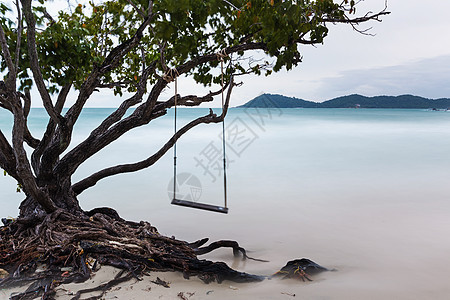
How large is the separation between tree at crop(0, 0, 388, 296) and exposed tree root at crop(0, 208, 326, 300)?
3.5 inches

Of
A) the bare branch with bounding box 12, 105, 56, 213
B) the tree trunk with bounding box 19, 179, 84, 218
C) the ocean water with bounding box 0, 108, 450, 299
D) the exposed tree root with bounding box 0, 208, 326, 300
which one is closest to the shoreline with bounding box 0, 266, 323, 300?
the exposed tree root with bounding box 0, 208, 326, 300

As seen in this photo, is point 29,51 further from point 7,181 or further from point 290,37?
point 7,181

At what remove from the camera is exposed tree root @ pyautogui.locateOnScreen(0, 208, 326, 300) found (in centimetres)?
307

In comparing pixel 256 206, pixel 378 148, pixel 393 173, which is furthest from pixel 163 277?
pixel 378 148

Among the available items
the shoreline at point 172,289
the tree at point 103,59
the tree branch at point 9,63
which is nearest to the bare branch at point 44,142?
the tree at point 103,59

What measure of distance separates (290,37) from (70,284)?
2.58 metres

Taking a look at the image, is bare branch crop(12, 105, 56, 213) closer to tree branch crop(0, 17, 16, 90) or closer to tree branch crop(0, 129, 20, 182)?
tree branch crop(0, 17, 16, 90)

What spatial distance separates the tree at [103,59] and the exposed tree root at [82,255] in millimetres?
90

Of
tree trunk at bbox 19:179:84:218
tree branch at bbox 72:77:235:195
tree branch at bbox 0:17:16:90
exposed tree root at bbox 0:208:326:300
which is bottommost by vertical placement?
exposed tree root at bbox 0:208:326:300

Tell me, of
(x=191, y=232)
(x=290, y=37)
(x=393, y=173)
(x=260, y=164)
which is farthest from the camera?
(x=260, y=164)

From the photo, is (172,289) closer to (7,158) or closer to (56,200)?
(56,200)

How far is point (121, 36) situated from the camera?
4.46m

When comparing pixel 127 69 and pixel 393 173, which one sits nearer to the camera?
pixel 127 69

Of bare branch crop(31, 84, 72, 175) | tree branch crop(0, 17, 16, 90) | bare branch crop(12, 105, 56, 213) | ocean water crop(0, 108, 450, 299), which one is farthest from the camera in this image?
bare branch crop(31, 84, 72, 175)
